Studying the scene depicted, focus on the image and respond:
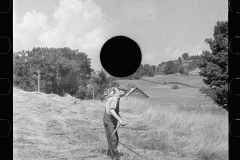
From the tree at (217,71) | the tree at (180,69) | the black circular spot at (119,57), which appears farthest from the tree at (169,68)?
the tree at (217,71)

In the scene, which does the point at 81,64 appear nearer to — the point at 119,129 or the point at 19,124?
the point at 119,129

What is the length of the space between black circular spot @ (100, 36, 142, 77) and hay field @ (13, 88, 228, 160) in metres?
0.92

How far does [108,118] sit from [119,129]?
0.32 meters

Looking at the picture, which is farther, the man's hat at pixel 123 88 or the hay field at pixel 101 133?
the hay field at pixel 101 133

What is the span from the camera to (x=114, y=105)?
3178 millimetres

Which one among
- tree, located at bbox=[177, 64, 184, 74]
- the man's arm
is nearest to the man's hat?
the man's arm

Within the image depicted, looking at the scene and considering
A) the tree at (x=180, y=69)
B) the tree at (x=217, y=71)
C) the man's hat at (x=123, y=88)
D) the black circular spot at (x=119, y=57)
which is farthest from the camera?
the tree at (x=217, y=71)

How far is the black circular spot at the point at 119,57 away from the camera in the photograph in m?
2.65

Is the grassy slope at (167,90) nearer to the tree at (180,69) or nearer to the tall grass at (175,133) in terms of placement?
the tree at (180,69)

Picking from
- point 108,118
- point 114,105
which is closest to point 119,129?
point 108,118

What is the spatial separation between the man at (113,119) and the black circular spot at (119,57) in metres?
0.48

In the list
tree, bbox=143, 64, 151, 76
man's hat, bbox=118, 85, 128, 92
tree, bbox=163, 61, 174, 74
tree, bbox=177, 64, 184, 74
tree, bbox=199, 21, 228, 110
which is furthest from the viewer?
tree, bbox=199, 21, 228, 110

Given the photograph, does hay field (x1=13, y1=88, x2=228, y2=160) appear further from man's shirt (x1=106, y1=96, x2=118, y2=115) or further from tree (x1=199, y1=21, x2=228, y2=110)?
tree (x1=199, y1=21, x2=228, y2=110)

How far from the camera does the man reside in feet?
10.4
